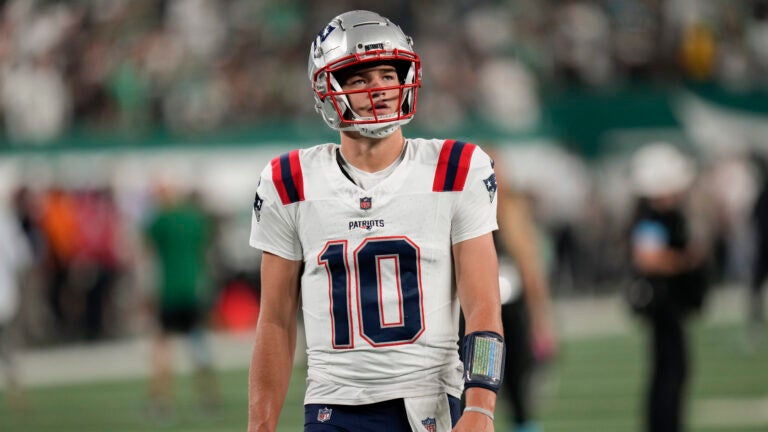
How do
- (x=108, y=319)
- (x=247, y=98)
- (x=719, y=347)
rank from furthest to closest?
(x=247, y=98) → (x=108, y=319) → (x=719, y=347)

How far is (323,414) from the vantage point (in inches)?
149

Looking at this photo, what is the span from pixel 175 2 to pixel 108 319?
5996mm

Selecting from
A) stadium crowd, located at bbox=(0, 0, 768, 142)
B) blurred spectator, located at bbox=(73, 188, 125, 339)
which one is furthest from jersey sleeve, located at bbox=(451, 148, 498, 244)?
stadium crowd, located at bbox=(0, 0, 768, 142)

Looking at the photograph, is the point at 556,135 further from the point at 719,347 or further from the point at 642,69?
the point at 719,347

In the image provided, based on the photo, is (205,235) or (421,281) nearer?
(421,281)

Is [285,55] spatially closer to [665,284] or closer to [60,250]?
[60,250]

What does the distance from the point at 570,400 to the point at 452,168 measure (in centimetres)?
795

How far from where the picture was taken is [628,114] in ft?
74.3

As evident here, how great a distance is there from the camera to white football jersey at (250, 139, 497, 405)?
12.2 ft

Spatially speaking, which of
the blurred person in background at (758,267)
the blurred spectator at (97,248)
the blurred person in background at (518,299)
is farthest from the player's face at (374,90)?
the blurred spectator at (97,248)

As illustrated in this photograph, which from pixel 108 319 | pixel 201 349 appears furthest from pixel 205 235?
pixel 108 319

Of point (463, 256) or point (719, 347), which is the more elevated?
point (463, 256)

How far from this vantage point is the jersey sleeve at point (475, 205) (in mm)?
3736

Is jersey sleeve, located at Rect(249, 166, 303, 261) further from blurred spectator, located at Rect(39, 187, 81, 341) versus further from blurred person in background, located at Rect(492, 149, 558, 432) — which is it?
blurred spectator, located at Rect(39, 187, 81, 341)
